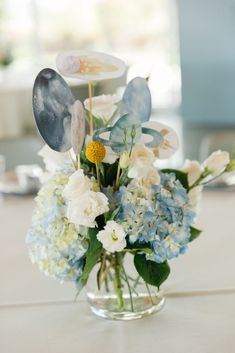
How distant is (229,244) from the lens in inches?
56.8

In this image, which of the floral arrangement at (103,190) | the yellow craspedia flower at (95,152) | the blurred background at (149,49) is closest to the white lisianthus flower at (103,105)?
the floral arrangement at (103,190)

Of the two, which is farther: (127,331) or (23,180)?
A: (23,180)

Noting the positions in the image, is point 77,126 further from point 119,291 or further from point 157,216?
point 119,291

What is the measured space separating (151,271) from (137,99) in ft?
0.91

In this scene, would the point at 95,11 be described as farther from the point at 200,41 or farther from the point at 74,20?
the point at 200,41

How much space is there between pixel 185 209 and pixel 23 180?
988 mm

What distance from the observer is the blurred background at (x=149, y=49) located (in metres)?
4.20

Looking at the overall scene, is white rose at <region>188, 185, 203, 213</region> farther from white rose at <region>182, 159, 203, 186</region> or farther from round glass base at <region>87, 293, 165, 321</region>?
round glass base at <region>87, 293, 165, 321</region>

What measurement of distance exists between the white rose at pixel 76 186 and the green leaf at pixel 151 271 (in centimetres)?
15

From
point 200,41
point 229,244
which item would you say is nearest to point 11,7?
point 200,41

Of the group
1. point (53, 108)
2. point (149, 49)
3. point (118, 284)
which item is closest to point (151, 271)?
point (118, 284)

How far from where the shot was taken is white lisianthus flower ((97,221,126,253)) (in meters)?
0.95

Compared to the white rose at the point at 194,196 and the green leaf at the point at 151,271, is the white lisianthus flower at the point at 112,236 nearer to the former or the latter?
the green leaf at the point at 151,271

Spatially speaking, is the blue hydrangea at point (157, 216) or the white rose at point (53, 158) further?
the white rose at point (53, 158)
